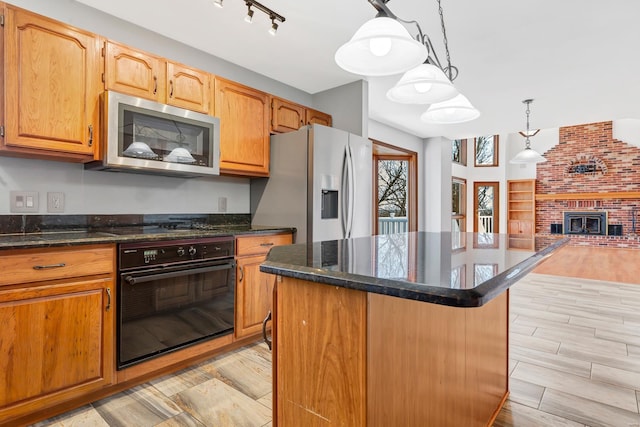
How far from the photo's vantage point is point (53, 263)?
1.74 m

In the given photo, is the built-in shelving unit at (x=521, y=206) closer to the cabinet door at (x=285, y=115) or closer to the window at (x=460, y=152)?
the window at (x=460, y=152)

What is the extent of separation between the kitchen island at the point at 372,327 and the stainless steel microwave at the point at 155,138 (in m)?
1.56

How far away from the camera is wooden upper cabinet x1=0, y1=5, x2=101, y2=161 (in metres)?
1.87

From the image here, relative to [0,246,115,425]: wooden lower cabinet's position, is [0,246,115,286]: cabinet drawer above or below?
above

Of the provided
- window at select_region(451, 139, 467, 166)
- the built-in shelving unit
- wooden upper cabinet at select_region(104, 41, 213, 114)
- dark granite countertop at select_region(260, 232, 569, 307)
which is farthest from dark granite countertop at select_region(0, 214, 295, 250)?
the built-in shelving unit

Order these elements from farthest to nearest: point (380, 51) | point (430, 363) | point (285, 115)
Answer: point (285, 115), point (380, 51), point (430, 363)

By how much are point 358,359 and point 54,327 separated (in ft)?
5.68

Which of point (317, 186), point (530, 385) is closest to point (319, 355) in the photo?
point (530, 385)

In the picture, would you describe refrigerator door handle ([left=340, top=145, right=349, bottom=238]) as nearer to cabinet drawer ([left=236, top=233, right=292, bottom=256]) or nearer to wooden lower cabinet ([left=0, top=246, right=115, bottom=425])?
cabinet drawer ([left=236, top=233, right=292, bottom=256])

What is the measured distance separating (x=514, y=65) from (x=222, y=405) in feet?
12.2

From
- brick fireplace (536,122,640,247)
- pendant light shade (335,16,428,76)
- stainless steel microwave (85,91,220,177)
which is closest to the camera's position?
pendant light shade (335,16,428,76)

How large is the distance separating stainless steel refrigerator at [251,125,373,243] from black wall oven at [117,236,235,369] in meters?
0.73

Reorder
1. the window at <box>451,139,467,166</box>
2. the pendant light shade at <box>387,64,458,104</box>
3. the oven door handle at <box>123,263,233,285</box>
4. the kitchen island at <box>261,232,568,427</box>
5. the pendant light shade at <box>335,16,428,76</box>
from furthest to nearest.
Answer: the window at <box>451,139,467,166</box> < the oven door handle at <box>123,263,233,285</box> < the pendant light shade at <box>387,64,458,104</box> < the pendant light shade at <box>335,16,428,76</box> < the kitchen island at <box>261,232,568,427</box>

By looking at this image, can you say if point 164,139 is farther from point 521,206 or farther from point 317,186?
point 521,206
